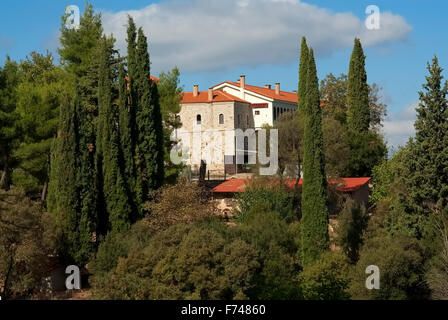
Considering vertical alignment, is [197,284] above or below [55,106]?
below

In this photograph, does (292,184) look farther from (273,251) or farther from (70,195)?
(70,195)

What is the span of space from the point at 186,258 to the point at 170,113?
75.4 feet

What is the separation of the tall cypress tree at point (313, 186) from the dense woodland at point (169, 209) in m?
0.05

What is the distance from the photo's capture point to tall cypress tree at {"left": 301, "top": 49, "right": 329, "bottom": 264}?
28.1 metres

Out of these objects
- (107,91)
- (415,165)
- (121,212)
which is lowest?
(121,212)

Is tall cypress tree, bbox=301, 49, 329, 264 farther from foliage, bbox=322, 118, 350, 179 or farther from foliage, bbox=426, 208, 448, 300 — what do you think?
foliage, bbox=322, 118, 350, 179

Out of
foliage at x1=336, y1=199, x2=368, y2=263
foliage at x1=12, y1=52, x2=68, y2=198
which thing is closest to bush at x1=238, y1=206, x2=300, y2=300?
foliage at x1=336, y1=199, x2=368, y2=263

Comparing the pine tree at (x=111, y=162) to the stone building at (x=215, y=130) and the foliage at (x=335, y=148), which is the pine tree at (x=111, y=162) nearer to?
the foliage at (x=335, y=148)

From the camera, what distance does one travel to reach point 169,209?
1153 inches

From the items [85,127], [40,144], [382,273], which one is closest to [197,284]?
[382,273]

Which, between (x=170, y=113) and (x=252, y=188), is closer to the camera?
(x=252, y=188)
